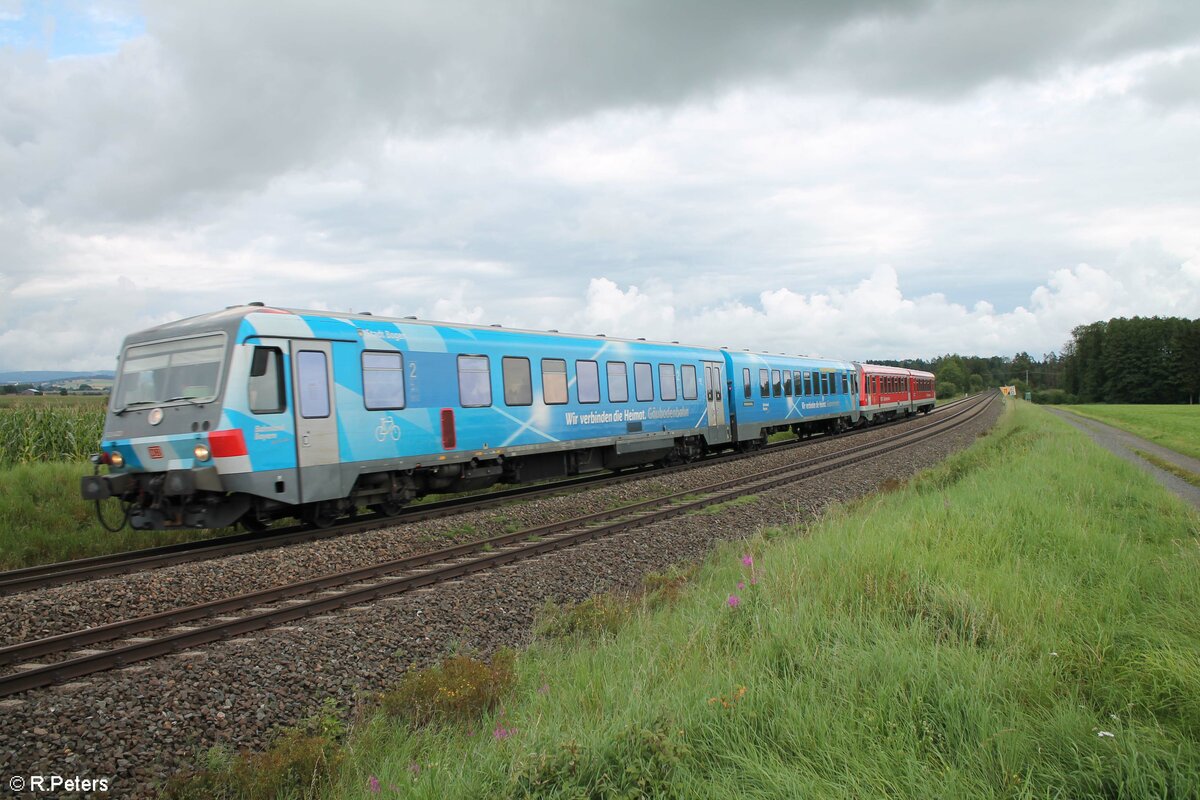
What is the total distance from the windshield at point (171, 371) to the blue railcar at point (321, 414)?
0.08ft

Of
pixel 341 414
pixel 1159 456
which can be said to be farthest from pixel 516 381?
pixel 1159 456

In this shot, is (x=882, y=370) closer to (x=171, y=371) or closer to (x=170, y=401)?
(x=171, y=371)

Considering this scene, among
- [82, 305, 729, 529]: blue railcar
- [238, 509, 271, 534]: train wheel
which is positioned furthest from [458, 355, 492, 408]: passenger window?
[238, 509, 271, 534]: train wheel

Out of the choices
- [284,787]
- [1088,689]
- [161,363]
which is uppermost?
[161,363]

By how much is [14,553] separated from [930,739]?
42.1 ft

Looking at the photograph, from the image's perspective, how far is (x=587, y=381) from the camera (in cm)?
1633

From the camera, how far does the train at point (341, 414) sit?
982 cm

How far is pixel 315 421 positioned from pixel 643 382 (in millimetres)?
9137

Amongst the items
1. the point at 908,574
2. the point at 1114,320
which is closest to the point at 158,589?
the point at 908,574

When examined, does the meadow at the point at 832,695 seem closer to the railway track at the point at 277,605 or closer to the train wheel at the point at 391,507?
the railway track at the point at 277,605

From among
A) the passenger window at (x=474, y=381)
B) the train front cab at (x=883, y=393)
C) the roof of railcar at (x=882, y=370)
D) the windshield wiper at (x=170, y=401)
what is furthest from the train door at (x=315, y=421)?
the roof of railcar at (x=882, y=370)

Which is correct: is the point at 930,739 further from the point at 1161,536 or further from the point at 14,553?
the point at 14,553

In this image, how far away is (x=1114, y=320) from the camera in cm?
11781

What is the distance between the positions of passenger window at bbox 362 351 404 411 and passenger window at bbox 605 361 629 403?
6.03 m
